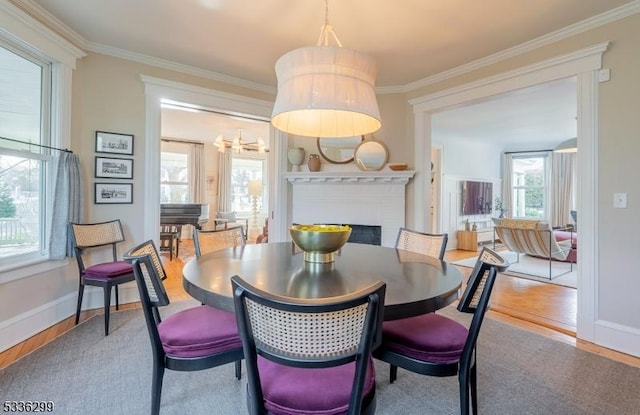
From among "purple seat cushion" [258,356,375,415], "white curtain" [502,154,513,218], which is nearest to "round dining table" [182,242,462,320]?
"purple seat cushion" [258,356,375,415]

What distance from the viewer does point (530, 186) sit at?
8125 millimetres

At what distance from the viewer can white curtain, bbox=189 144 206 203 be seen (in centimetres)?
763

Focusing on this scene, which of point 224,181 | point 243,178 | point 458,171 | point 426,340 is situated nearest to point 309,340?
point 426,340

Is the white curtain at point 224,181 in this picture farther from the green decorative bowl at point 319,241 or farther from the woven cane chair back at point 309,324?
the woven cane chair back at point 309,324

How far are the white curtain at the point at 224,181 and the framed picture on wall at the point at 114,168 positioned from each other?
4.87 meters

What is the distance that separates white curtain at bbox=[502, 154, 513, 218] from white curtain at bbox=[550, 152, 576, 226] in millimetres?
880

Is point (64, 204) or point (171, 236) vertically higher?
point (64, 204)

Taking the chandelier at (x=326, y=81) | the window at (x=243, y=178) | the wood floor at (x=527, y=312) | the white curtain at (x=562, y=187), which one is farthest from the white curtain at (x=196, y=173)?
the white curtain at (x=562, y=187)

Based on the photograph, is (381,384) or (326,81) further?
(381,384)

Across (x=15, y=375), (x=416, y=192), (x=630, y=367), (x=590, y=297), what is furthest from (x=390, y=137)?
(x=15, y=375)

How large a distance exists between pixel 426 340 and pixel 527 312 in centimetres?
241

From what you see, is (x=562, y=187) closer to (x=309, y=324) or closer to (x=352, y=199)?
(x=352, y=199)

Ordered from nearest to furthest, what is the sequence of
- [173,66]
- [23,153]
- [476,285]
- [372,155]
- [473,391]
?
[476,285] → [473,391] → [23,153] → [173,66] → [372,155]

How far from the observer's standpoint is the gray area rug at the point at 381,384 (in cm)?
169
